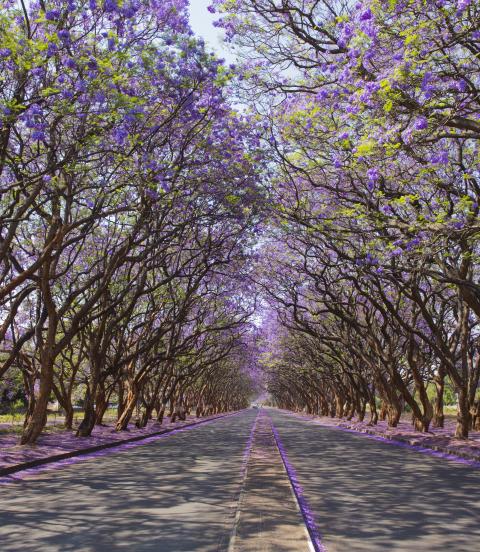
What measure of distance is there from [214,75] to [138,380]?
609 inches

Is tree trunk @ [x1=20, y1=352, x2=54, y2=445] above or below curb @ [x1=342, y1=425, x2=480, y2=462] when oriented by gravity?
above

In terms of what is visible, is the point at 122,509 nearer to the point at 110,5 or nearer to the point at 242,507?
the point at 242,507

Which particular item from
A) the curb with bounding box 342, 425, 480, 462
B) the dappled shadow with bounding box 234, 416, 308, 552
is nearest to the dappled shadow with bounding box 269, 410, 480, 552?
the dappled shadow with bounding box 234, 416, 308, 552

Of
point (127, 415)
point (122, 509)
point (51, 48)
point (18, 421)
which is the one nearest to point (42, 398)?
point (122, 509)

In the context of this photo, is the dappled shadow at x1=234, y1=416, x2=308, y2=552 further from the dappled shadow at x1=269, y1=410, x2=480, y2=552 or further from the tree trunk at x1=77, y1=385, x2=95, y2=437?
the tree trunk at x1=77, y1=385, x2=95, y2=437

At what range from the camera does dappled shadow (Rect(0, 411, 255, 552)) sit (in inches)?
217

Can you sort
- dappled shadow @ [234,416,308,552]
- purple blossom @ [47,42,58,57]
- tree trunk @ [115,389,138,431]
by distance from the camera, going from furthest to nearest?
tree trunk @ [115,389,138,431], purple blossom @ [47,42,58,57], dappled shadow @ [234,416,308,552]

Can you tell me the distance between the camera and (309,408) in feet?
229

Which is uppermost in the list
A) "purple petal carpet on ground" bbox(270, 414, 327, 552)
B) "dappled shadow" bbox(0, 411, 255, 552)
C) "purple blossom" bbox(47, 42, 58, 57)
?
Answer: "purple blossom" bbox(47, 42, 58, 57)

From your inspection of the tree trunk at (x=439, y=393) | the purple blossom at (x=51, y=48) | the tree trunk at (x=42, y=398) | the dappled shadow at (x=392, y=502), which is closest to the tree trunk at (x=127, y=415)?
the tree trunk at (x=42, y=398)

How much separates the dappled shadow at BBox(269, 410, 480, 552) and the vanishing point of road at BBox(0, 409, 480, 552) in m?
0.02

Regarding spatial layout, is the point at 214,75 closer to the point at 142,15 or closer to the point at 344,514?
the point at 142,15

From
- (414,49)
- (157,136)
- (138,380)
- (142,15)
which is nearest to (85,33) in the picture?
(142,15)

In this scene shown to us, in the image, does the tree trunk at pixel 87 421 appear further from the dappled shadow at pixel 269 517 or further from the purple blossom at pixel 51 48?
the purple blossom at pixel 51 48
